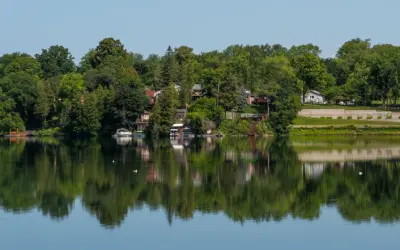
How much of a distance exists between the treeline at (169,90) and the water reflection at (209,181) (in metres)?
24.1

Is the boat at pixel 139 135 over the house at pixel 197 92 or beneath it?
beneath

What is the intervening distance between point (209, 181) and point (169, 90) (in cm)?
4729

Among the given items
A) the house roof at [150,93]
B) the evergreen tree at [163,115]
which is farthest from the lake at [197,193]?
the house roof at [150,93]

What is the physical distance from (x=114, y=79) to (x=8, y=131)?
15.5m

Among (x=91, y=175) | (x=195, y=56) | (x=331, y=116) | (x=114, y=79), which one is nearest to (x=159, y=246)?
(x=91, y=175)

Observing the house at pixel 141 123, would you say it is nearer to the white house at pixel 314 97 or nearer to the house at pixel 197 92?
the house at pixel 197 92

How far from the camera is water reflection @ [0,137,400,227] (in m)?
29.4

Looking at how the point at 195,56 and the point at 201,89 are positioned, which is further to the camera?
the point at 195,56

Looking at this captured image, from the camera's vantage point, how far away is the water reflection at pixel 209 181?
2938 cm

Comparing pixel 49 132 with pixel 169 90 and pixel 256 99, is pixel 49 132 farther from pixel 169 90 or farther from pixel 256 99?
pixel 256 99

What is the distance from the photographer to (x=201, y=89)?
9244 centimetres

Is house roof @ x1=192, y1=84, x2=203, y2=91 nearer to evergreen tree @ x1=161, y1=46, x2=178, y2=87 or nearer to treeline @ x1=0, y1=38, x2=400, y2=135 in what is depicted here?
treeline @ x1=0, y1=38, x2=400, y2=135

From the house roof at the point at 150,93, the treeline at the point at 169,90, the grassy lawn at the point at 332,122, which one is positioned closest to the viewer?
the grassy lawn at the point at 332,122

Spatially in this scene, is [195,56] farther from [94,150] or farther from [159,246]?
[159,246]
